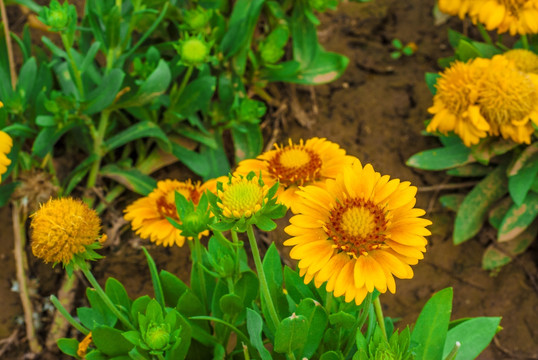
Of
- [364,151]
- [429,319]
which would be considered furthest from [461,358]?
[364,151]

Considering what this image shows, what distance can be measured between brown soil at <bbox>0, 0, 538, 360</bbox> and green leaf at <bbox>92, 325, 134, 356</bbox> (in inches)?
31.7

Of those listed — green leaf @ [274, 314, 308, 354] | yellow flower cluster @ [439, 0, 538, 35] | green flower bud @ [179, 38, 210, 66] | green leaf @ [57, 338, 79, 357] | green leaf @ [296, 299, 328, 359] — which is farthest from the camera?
yellow flower cluster @ [439, 0, 538, 35]

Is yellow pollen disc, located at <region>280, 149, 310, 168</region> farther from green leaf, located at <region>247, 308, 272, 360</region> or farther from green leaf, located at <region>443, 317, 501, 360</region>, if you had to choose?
green leaf, located at <region>443, 317, 501, 360</region>

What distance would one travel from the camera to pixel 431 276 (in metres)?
2.44

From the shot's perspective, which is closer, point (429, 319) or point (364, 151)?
point (429, 319)

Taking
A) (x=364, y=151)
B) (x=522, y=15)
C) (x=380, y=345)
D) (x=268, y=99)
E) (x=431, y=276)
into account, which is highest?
(x=522, y=15)

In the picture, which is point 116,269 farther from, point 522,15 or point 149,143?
point 522,15

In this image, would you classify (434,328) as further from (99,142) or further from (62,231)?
(99,142)

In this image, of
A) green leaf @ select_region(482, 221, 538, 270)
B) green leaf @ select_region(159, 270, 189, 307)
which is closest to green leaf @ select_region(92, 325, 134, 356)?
green leaf @ select_region(159, 270, 189, 307)

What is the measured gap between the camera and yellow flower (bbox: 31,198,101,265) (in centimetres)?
122

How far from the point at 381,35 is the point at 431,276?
125 cm

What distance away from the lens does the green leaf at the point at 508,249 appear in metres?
2.40

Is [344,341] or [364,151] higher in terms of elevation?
[344,341]

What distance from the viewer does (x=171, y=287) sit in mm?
1661
